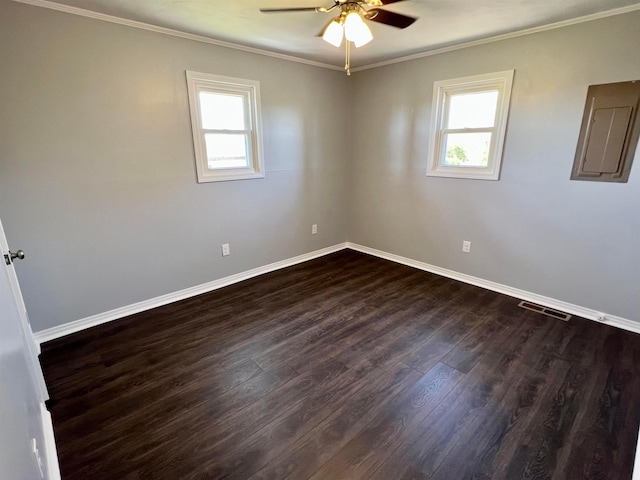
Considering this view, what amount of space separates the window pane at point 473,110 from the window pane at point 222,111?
2.25 metres

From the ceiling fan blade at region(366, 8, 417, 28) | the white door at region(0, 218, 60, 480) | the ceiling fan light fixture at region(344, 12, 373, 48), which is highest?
the ceiling fan blade at region(366, 8, 417, 28)

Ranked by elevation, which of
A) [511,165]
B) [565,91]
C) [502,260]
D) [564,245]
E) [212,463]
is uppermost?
[565,91]

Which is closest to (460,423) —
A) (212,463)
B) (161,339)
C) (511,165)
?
(212,463)

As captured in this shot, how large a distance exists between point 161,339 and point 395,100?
3.50 m

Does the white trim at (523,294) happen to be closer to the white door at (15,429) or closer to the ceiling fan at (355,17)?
the ceiling fan at (355,17)

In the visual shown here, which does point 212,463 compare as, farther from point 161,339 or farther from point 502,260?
point 502,260

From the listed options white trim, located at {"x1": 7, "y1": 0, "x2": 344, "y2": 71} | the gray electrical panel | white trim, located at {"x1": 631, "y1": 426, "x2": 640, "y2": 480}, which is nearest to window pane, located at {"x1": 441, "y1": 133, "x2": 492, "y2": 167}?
the gray electrical panel

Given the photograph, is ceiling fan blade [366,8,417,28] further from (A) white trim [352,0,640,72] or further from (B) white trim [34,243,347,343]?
(B) white trim [34,243,347,343]

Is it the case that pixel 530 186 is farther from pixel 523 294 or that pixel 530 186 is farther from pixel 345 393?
pixel 345 393

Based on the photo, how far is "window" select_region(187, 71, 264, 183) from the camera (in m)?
2.96

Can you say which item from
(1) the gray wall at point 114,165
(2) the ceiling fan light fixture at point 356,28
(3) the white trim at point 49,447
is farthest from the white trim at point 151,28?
(3) the white trim at point 49,447

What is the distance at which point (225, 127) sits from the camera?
3227 millimetres

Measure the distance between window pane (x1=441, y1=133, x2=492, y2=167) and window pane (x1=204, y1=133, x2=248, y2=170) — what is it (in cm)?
224

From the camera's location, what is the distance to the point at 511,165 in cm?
→ 300
